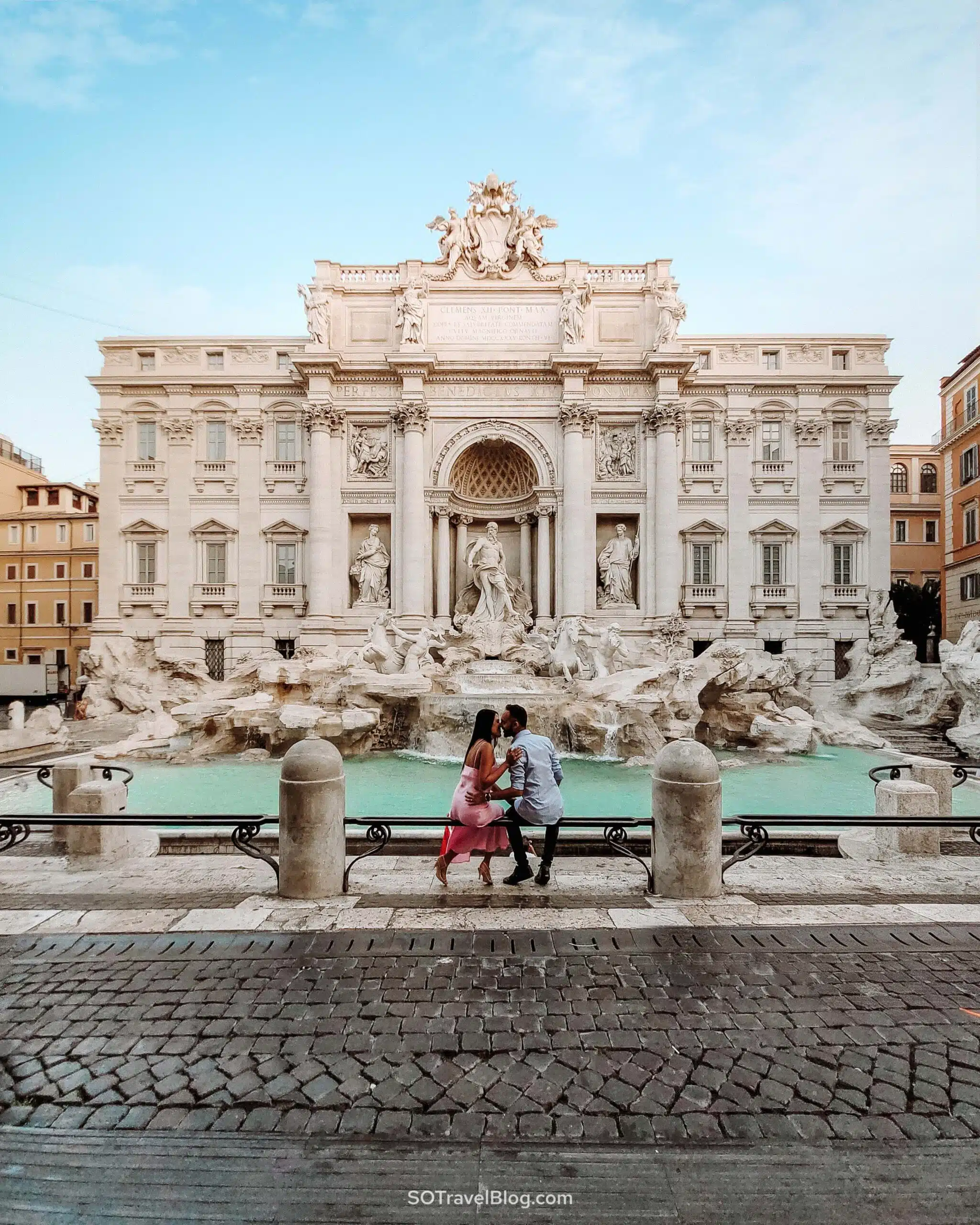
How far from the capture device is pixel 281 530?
23375 millimetres

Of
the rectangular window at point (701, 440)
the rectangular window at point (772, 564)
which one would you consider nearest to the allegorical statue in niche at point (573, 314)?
the rectangular window at point (701, 440)

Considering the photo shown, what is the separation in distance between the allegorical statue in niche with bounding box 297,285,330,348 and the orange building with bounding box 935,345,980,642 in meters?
27.8

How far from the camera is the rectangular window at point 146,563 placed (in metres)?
23.6

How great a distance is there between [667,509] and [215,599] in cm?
1811

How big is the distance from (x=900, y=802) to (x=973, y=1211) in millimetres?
4262

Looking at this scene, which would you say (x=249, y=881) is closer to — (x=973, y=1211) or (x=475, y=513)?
(x=973, y=1211)

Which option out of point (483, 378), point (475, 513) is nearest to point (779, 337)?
point (483, 378)

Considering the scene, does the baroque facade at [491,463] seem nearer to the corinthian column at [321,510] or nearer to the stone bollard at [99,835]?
the corinthian column at [321,510]

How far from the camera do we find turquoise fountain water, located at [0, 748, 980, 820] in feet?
30.0

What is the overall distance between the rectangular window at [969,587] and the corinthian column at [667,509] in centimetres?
1450

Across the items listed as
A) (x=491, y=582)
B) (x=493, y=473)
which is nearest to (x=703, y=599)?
(x=491, y=582)

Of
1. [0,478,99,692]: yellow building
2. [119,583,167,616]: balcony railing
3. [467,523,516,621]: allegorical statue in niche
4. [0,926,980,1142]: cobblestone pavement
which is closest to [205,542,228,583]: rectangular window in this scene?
[119,583,167,616]: balcony railing

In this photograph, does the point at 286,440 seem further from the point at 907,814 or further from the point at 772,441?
the point at 907,814

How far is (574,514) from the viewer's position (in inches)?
867
